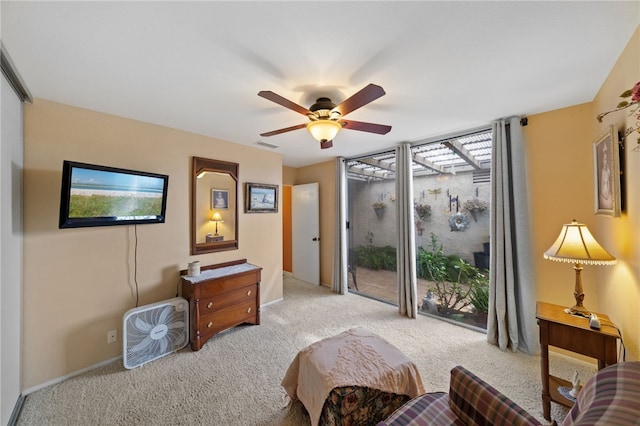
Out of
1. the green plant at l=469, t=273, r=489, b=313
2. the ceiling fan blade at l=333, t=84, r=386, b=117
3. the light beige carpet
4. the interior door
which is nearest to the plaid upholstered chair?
the light beige carpet

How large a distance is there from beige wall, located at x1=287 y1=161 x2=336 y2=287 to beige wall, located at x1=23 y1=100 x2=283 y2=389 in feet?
7.58

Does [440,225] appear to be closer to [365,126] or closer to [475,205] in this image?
[475,205]

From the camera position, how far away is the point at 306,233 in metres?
4.90

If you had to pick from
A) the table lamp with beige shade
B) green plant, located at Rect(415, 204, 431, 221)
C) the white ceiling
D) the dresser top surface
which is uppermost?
the white ceiling

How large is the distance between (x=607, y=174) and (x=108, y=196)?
13.3ft

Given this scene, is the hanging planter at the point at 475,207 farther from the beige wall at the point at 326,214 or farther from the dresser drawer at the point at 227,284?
the dresser drawer at the point at 227,284

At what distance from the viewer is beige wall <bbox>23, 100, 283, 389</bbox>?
77.5 inches

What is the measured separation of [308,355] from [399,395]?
2.13 ft

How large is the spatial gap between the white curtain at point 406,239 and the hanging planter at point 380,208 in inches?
19.0

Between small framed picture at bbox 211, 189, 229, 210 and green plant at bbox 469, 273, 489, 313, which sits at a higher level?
small framed picture at bbox 211, 189, 229, 210

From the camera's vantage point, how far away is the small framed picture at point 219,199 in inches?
124

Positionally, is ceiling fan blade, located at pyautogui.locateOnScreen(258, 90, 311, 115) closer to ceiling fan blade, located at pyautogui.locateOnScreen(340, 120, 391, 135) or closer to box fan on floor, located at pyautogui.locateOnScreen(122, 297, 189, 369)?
ceiling fan blade, located at pyautogui.locateOnScreen(340, 120, 391, 135)

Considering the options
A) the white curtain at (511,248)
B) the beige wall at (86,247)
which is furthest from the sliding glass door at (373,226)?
the beige wall at (86,247)

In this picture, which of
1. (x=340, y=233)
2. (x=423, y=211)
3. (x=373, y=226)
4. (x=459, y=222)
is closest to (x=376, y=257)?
(x=373, y=226)
